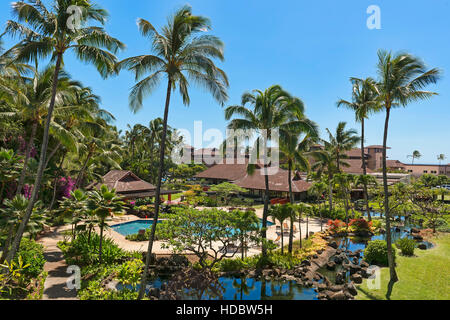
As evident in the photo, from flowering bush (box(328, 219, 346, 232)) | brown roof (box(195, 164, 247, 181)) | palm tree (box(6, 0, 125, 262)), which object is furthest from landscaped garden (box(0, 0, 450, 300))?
brown roof (box(195, 164, 247, 181))

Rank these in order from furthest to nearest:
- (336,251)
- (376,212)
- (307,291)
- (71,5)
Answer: (376,212), (336,251), (307,291), (71,5)

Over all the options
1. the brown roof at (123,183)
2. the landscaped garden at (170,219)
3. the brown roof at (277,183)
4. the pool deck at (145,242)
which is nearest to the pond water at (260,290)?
the landscaped garden at (170,219)

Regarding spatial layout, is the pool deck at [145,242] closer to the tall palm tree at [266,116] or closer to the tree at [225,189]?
the tall palm tree at [266,116]

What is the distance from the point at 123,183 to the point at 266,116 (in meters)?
20.3

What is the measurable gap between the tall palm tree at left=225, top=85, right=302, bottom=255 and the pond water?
207 centimetres

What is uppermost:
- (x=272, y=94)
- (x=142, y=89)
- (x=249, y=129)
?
(x=272, y=94)

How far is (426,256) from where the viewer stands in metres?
14.9

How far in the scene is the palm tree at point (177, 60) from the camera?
10273 mm

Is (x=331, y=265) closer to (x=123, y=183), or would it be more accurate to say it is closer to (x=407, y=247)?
(x=407, y=247)

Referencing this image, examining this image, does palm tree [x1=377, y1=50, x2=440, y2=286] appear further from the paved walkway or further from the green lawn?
the paved walkway

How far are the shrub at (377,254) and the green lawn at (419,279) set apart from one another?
2.42 feet
